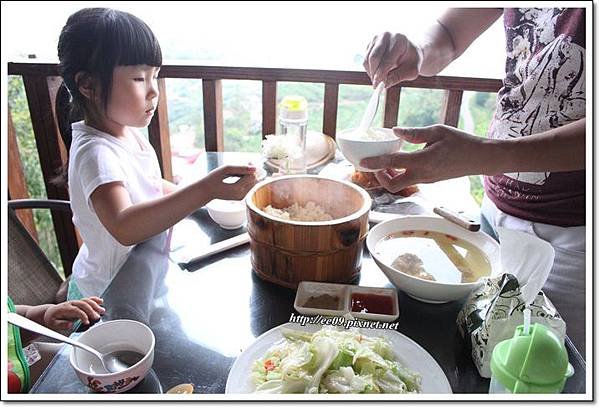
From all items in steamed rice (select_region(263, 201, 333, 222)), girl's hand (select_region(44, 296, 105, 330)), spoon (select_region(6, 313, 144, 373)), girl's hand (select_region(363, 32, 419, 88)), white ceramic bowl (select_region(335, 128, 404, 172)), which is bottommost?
girl's hand (select_region(44, 296, 105, 330))

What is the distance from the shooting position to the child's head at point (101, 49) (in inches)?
47.0

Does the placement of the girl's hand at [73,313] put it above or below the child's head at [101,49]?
below

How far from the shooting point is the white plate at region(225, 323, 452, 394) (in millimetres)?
730

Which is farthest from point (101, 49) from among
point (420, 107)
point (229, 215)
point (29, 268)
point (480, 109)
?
point (480, 109)

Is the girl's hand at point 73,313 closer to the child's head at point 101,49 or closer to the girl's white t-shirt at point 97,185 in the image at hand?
the girl's white t-shirt at point 97,185

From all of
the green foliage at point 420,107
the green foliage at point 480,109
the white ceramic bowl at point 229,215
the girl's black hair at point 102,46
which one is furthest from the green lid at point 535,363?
the green foliage at point 480,109

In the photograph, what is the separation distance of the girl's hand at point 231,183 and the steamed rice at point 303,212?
0.11m

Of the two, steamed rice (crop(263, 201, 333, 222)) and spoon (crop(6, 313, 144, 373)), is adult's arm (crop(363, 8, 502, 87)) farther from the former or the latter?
spoon (crop(6, 313, 144, 373))

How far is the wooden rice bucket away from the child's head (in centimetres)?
54

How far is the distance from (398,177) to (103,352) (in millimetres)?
748

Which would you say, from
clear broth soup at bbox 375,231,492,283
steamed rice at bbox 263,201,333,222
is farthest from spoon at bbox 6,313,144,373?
clear broth soup at bbox 375,231,492,283

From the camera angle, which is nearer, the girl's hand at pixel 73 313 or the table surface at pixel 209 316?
the table surface at pixel 209 316

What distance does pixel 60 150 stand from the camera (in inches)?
75.3

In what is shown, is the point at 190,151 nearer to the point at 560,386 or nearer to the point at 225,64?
the point at 225,64
